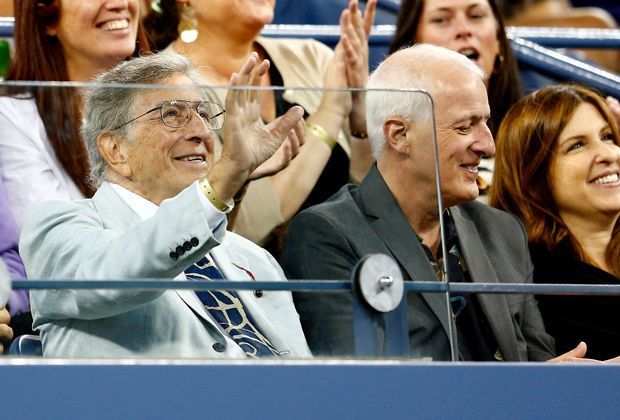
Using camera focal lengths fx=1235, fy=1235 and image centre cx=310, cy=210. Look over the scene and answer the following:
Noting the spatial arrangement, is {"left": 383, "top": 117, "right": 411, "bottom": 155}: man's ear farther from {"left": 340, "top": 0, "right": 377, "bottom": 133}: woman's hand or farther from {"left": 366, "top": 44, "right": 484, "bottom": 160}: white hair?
{"left": 340, "top": 0, "right": 377, "bottom": 133}: woman's hand

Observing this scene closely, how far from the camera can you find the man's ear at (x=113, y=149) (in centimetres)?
124

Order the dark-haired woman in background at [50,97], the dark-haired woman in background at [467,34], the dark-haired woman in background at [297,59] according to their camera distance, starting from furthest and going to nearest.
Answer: the dark-haired woman in background at [467,34]
the dark-haired woman in background at [297,59]
the dark-haired woman in background at [50,97]

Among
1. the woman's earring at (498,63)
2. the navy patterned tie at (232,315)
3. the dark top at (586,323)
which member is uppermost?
the woman's earring at (498,63)

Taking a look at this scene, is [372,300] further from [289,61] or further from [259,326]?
[289,61]

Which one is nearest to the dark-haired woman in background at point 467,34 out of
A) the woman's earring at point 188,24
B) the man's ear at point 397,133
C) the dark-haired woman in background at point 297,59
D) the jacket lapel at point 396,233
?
the dark-haired woman in background at point 297,59

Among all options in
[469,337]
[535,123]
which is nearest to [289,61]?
[535,123]

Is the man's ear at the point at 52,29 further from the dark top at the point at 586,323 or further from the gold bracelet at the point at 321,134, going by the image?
the dark top at the point at 586,323

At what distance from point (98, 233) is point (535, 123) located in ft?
3.31

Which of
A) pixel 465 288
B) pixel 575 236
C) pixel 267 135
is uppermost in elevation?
pixel 267 135

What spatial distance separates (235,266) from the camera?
1283 mm

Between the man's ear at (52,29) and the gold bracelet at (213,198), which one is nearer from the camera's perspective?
the gold bracelet at (213,198)

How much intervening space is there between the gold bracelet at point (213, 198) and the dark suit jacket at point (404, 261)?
0.11m

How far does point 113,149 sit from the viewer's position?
1245 mm

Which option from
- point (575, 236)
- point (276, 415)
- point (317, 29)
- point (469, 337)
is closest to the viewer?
point (276, 415)
